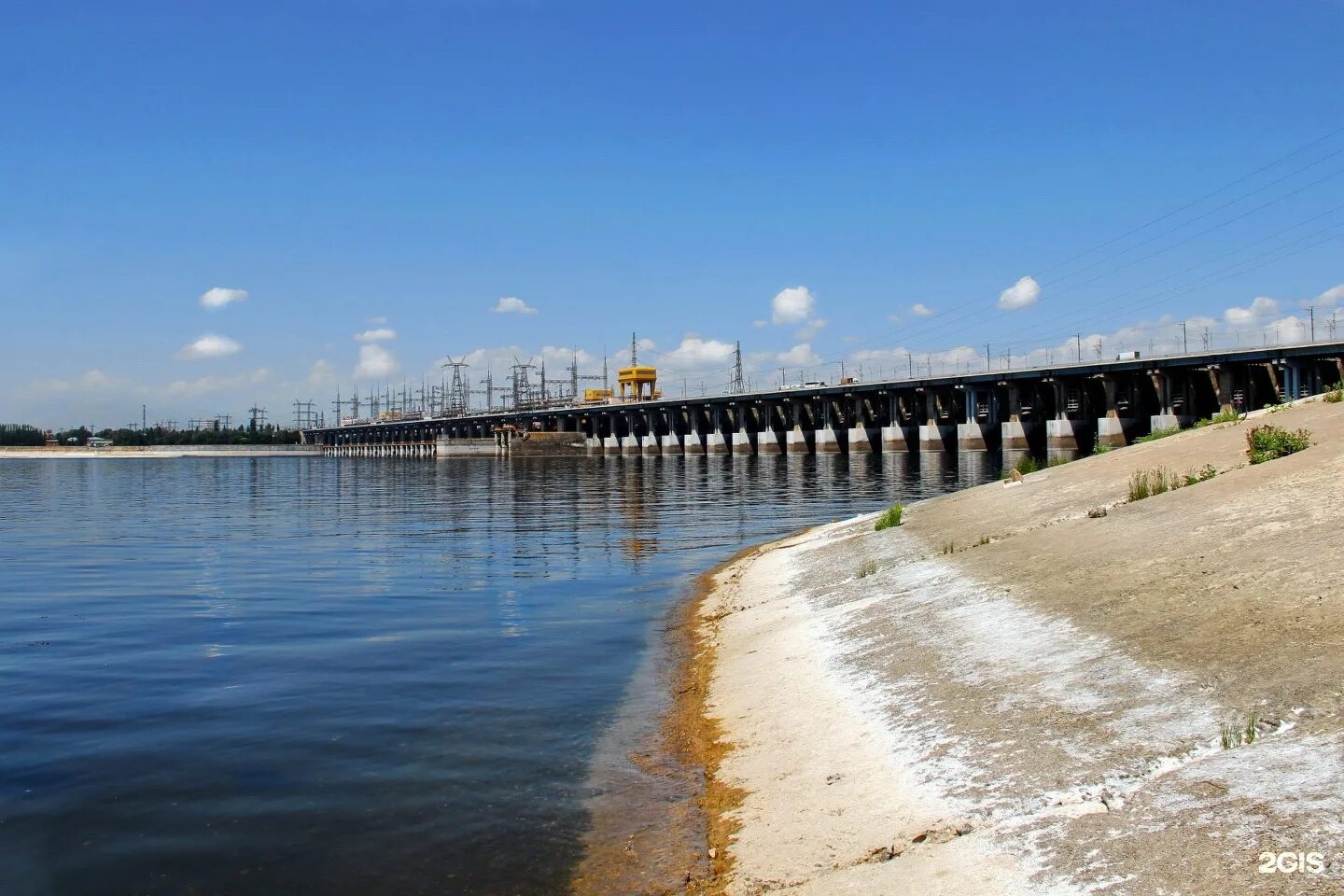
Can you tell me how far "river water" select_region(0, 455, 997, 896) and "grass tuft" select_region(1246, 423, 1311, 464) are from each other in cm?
1271

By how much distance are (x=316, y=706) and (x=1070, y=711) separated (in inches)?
418

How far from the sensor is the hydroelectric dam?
105000mm

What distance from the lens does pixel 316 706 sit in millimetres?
15430

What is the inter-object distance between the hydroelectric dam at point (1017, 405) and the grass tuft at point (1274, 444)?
2900 inches

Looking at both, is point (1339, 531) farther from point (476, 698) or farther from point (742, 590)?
point (742, 590)

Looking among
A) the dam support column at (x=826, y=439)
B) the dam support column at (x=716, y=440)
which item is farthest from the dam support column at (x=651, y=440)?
the dam support column at (x=826, y=439)

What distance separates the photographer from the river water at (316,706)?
10.0 m

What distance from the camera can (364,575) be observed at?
1218 inches

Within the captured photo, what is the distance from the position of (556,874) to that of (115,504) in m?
70.0

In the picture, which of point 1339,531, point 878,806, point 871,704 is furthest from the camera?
point 1339,531

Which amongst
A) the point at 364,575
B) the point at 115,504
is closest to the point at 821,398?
the point at 115,504

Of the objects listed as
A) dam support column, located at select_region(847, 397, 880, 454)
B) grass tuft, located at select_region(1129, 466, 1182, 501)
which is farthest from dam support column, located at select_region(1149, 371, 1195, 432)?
grass tuft, located at select_region(1129, 466, 1182, 501)

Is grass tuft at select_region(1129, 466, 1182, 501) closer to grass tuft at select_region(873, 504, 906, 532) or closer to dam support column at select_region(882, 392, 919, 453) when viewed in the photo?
grass tuft at select_region(873, 504, 906, 532)

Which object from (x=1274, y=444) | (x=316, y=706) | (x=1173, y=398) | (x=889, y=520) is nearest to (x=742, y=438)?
(x=1173, y=398)
